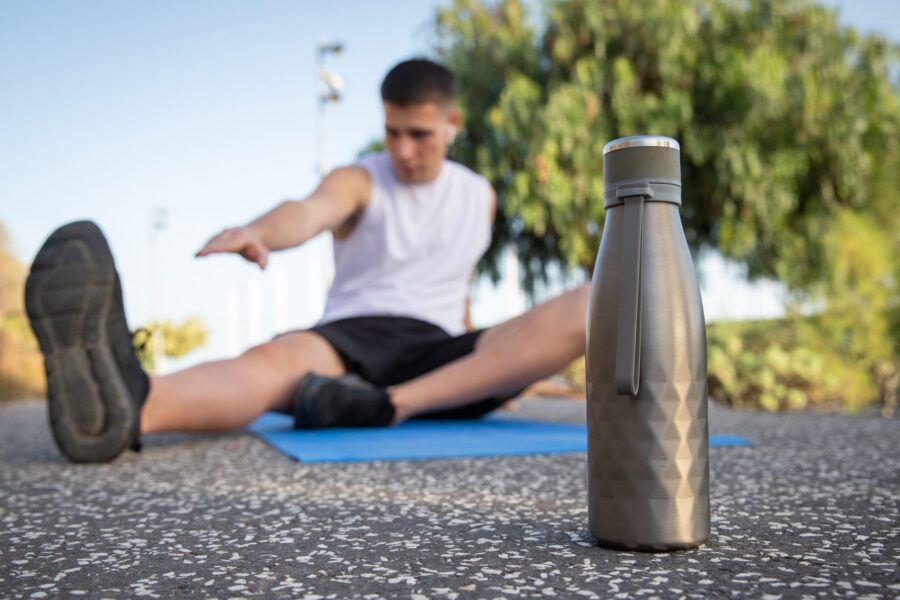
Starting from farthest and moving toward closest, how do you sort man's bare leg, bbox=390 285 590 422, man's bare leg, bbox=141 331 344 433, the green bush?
the green bush → man's bare leg, bbox=390 285 590 422 → man's bare leg, bbox=141 331 344 433

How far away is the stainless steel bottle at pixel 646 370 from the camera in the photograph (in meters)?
1.02

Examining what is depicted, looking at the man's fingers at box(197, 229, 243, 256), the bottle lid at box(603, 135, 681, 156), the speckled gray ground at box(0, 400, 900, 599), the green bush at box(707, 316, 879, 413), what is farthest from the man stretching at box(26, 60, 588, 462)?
the green bush at box(707, 316, 879, 413)

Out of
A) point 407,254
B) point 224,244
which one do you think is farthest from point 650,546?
point 407,254

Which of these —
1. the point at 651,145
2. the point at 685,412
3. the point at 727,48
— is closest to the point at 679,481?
the point at 685,412

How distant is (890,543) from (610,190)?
63cm

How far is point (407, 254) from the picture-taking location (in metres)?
3.27

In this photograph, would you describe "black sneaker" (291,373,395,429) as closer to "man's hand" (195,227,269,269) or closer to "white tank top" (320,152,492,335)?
"white tank top" (320,152,492,335)

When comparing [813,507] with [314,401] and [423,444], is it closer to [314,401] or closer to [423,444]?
[423,444]

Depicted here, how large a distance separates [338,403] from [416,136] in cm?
114

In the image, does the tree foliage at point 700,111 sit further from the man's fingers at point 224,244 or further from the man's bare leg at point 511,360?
the man's fingers at point 224,244

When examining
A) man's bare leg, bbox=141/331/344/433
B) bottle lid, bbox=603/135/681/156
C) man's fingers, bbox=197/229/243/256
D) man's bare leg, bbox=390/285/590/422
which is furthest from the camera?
man's bare leg, bbox=390/285/590/422

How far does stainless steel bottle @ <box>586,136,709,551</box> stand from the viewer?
3.36 feet

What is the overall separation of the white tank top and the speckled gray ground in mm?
1133

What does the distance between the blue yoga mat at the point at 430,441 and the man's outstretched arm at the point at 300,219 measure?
23.2 inches
